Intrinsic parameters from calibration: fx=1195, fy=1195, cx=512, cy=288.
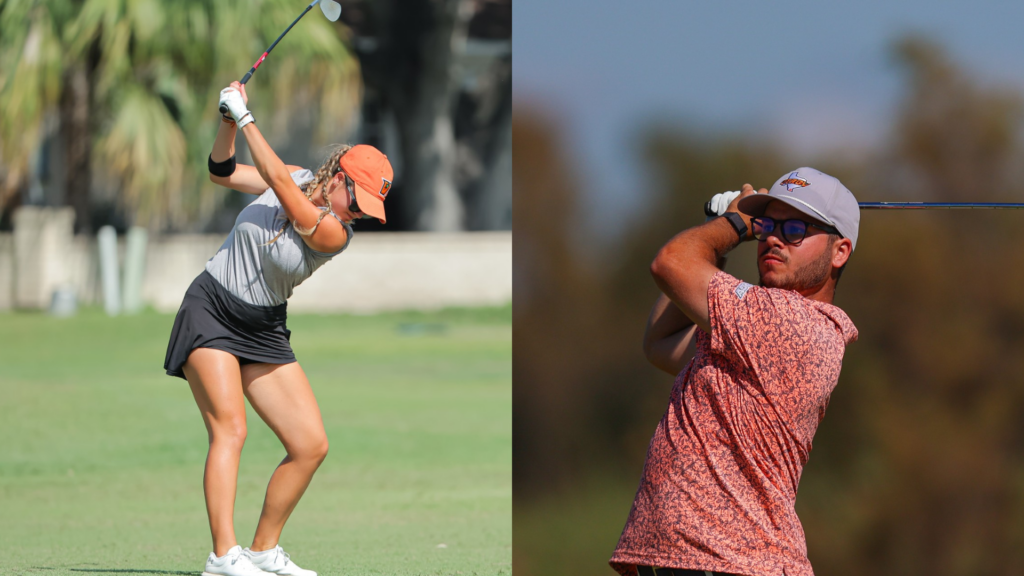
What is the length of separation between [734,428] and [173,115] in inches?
753

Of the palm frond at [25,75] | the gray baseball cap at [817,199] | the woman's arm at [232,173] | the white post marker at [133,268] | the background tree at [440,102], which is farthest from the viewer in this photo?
the background tree at [440,102]

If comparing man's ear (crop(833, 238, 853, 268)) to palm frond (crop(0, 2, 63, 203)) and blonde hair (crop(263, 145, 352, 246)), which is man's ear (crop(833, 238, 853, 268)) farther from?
palm frond (crop(0, 2, 63, 203))

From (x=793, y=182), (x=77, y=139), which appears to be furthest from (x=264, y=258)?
(x=77, y=139)

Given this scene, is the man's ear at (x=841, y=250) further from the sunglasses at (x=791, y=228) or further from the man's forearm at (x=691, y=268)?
the man's forearm at (x=691, y=268)

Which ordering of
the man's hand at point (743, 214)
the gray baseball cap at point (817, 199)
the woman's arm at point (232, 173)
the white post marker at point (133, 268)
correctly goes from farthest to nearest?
the white post marker at point (133, 268)
the woman's arm at point (232, 173)
the man's hand at point (743, 214)
the gray baseball cap at point (817, 199)

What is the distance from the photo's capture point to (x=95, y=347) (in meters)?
17.0

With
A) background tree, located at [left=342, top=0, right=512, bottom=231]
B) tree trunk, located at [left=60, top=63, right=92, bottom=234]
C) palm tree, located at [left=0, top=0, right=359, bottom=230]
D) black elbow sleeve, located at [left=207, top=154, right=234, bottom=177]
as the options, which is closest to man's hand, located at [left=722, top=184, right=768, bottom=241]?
black elbow sleeve, located at [left=207, top=154, right=234, bottom=177]

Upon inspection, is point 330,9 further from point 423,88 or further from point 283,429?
point 423,88

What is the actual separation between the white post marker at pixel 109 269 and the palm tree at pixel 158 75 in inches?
35.8

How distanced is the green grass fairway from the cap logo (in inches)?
109

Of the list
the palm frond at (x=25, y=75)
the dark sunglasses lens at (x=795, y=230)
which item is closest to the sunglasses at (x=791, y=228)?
the dark sunglasses lens at (x=795, y=230)

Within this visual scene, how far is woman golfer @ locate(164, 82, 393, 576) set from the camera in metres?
4.20

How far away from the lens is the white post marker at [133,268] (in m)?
20.8

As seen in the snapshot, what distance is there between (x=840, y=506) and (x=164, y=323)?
1605 cm
